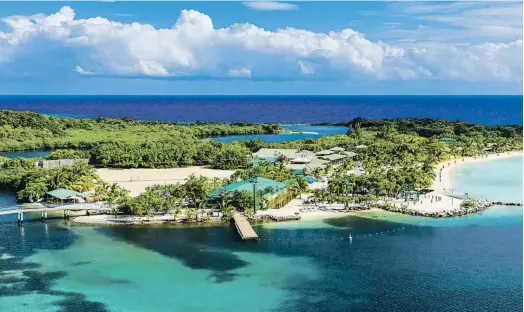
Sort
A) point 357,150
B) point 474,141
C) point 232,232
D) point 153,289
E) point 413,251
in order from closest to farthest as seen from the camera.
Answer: point 153,289
point 413,251
point 232,232
point 357,150
point 474,141

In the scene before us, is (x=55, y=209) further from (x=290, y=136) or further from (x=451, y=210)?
(x=290, y=136)

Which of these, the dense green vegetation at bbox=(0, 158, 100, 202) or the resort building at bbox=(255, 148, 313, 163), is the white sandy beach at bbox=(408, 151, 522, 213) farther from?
the dense green vegetation at bbox=(0, 158, 100, 202)

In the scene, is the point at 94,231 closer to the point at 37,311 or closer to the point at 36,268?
the point at 36,268

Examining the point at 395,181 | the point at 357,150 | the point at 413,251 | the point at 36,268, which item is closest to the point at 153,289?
the point at 36,268

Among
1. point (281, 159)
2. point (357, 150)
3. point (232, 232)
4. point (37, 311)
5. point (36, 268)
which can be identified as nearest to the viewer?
point (37, 311)

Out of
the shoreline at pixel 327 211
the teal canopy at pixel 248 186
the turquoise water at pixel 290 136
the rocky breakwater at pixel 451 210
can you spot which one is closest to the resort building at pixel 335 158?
the shoreline at pixel 327 211

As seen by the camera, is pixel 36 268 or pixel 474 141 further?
pixel 474 141

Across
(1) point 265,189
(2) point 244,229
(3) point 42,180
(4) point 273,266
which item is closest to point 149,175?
(3) point 42,180

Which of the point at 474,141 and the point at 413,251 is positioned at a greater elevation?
the point at 474,141
